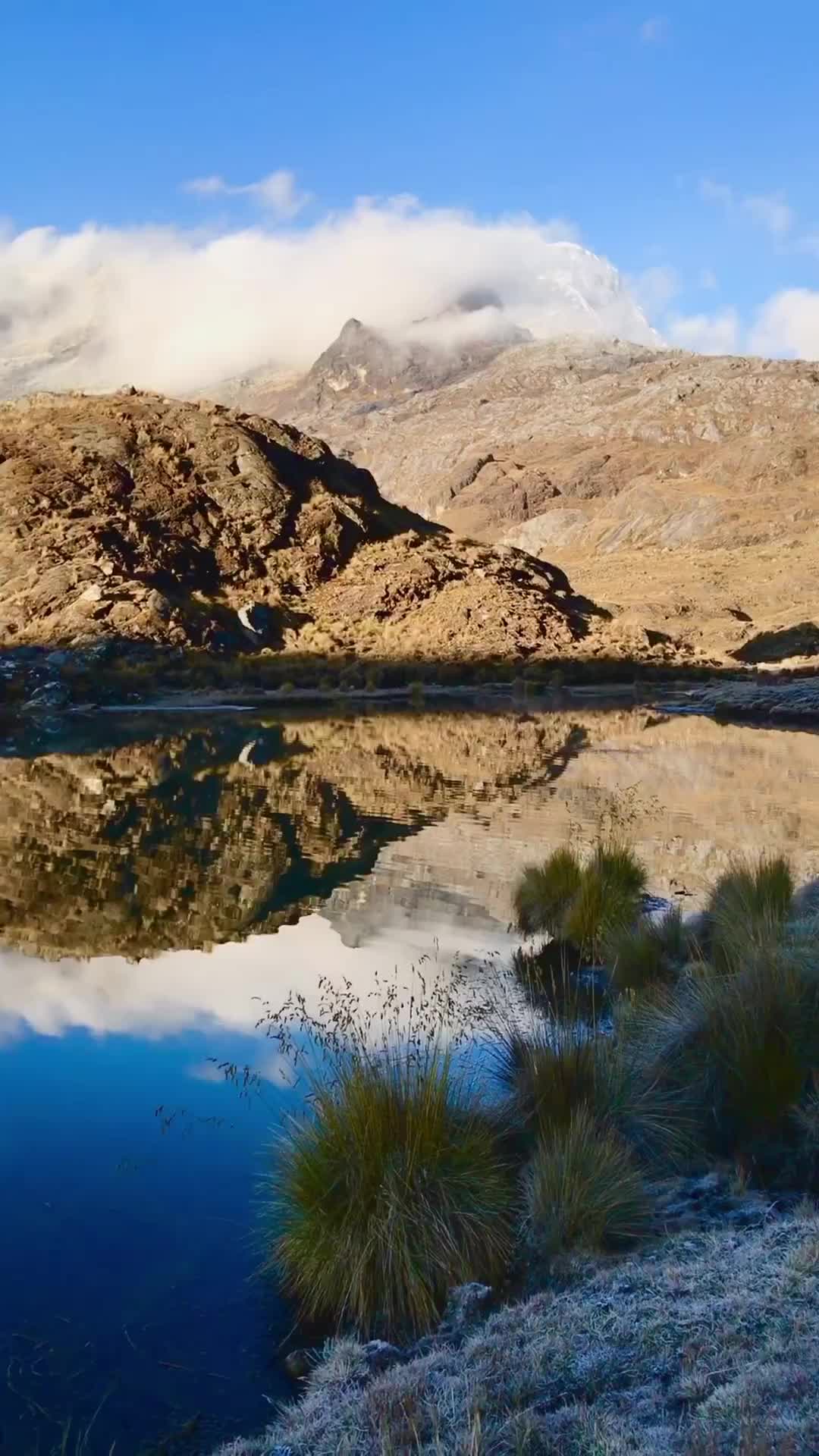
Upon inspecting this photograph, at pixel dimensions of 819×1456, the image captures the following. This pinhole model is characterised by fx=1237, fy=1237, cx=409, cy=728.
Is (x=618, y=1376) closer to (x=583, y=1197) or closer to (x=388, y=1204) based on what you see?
(x=583, y=1197)

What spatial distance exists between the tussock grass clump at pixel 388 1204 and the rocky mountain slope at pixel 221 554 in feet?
153

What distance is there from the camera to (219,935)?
10633 mm

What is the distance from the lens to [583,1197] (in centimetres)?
480

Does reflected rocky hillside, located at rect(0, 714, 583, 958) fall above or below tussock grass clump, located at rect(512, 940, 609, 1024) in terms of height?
above

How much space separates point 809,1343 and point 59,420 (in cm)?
6895

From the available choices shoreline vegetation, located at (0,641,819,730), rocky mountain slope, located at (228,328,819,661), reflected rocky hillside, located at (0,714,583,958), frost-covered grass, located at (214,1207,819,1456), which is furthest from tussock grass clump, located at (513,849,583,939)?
rocky mountain slope, located at (228,328,819,661)

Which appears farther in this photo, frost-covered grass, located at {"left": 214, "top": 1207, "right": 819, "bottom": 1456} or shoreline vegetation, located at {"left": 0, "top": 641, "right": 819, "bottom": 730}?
shoreline vegetation, located at {"left": 0, "top": 641, "right": 819, "bottom": 730}

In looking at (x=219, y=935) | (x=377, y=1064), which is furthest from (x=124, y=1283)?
(x=219, y=935)

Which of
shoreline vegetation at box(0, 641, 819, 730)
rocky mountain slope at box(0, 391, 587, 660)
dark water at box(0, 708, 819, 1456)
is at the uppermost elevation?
rocky mountain slope at box(0, 391, 587, 660)

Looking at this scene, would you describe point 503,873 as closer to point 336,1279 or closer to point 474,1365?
point 336,1279

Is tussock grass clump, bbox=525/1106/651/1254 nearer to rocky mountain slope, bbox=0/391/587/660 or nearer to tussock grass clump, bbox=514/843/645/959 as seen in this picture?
tussock grass clump, bbox=514/843/645/959

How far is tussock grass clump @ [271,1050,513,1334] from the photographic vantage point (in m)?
4.63

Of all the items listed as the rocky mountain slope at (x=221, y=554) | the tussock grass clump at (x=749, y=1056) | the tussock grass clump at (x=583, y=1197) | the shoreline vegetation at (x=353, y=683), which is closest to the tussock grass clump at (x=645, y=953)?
the tussock grass clump at (x=749, y=1056)

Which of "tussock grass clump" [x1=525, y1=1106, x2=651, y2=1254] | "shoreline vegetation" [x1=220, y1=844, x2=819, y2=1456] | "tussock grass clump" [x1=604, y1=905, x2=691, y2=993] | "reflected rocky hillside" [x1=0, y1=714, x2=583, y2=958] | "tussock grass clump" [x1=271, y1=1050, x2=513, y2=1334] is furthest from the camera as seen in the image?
"reflected rocky hillside" [x1=0, y1=714, x2=583, y2=958]
